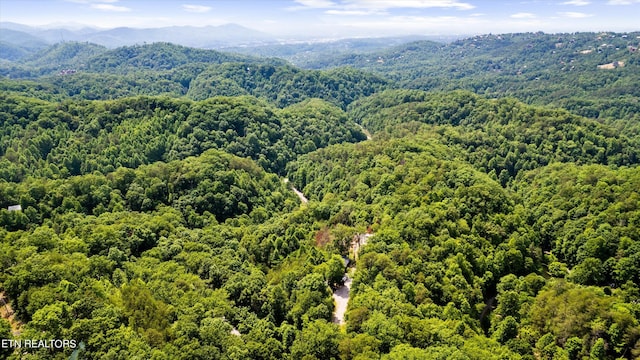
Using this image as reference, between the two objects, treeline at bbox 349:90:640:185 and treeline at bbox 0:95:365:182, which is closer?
treeline at bbox 0:95:365:182

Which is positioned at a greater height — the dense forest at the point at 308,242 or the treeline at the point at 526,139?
the treeline at the point at 526,139

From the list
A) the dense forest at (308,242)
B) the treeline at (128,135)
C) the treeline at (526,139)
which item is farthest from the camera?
the treeline at (526,139)

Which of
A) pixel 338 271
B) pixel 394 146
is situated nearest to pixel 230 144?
pixel 394 146

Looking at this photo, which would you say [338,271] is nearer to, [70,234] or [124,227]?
[124,227]

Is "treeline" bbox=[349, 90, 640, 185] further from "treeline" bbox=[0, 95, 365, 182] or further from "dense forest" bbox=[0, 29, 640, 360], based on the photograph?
"treeline" bbox=[0, 95, 365, 182]

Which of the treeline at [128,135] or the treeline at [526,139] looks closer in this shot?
the treeline at [128,135]

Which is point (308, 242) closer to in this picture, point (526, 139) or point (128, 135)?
point (128, 135)

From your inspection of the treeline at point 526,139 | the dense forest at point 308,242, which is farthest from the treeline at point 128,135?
the treeline at point 526,139

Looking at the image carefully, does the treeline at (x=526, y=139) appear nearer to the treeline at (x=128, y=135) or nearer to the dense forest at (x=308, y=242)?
the dense forest at (x=308, y=242)

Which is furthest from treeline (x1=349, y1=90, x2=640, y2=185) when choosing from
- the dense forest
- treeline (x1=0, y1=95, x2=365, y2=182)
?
treeline (x1=0, y1=95, x2=365, y2=182)
